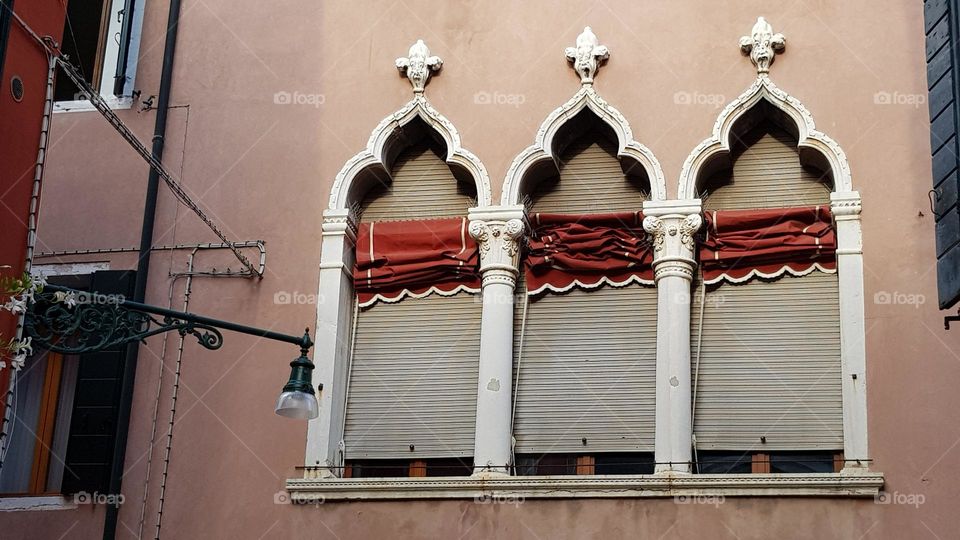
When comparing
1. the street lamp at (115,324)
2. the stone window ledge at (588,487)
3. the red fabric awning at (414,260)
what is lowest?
the stone window ledge at (588,487)

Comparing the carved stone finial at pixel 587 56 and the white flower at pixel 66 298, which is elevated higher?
the carved stone finial at pixel 587 56

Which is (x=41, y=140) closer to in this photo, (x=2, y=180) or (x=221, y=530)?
(x=2, y=180)

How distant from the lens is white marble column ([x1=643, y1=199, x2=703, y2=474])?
37.0ft

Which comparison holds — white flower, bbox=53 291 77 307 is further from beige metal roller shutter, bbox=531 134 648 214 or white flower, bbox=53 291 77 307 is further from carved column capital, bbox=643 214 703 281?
carved column capital, bbox=643 214 703 281

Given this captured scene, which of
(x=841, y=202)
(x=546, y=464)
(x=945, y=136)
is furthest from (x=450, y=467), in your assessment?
(x=945, y=136)

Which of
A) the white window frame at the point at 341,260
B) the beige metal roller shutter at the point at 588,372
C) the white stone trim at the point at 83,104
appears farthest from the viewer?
the white stone trim at the point at 83,104

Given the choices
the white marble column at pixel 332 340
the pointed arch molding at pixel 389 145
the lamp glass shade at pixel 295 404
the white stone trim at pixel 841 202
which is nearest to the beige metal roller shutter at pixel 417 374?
the white marble column at pixel 332 340

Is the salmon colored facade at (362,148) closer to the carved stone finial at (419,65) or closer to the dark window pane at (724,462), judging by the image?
the carved stone finial at (419,65)

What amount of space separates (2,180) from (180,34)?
348cm

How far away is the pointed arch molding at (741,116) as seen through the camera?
1184 centimetres

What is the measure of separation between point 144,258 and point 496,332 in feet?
10.6

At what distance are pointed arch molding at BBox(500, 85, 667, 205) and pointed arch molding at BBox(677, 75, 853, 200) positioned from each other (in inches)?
11.9

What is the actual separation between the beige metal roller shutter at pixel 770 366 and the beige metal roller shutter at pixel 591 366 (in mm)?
433

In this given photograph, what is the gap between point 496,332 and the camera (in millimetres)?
11938
